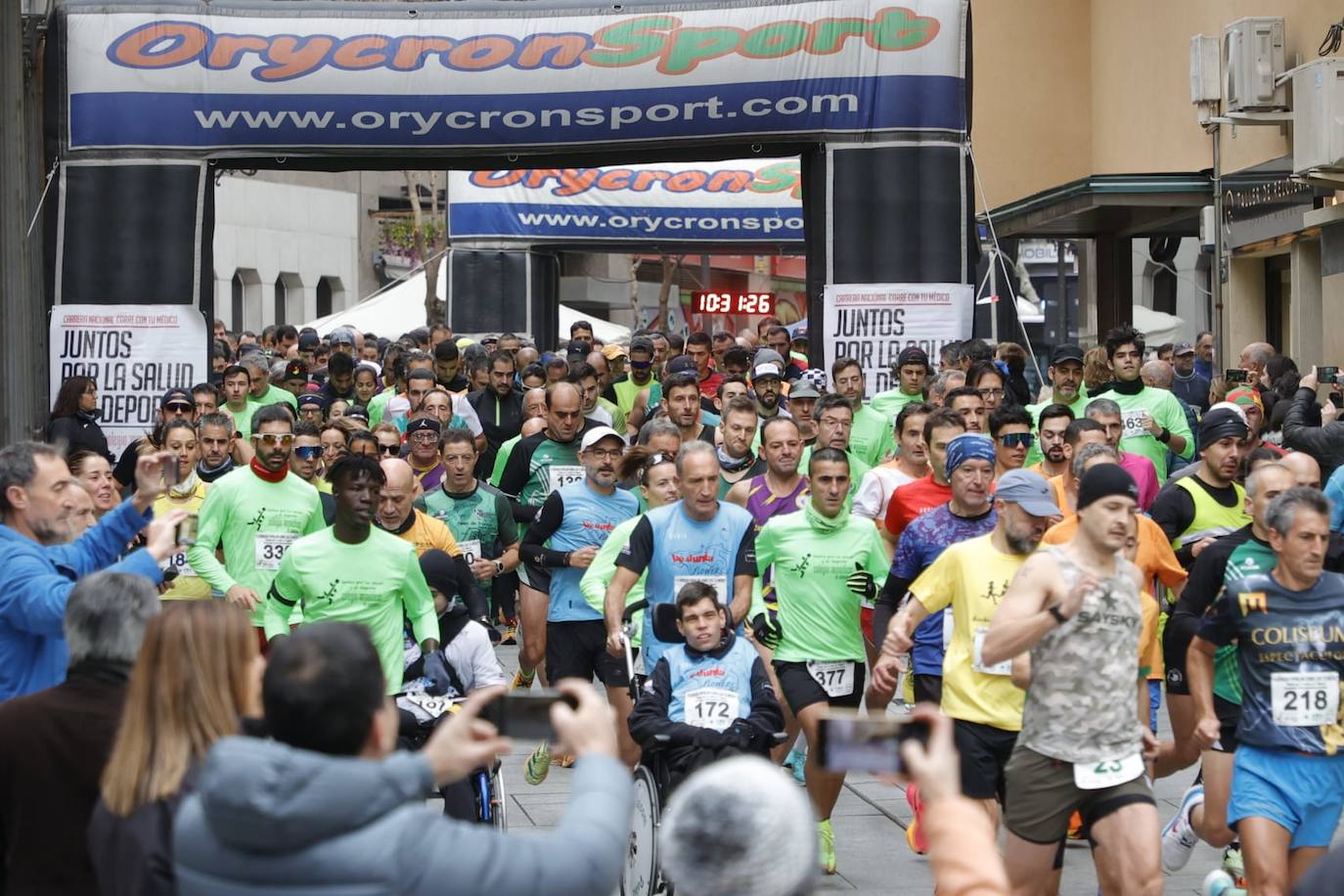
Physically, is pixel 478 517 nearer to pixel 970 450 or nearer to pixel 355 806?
pixel 970 450

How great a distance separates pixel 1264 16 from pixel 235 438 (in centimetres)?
1140

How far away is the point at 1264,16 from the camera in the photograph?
19062 millimetres

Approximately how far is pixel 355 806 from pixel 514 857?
246 millimetres

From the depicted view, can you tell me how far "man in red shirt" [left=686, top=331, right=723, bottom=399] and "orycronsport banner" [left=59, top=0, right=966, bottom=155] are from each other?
2.69m

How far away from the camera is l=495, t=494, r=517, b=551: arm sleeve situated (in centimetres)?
1073

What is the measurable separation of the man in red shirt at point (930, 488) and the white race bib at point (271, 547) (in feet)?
9.07

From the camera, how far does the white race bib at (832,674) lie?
8250 millimetres

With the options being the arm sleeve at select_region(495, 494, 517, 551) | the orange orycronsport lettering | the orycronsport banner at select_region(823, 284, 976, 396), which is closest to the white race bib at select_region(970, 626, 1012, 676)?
the arm sleeve at select_region(495, 494, 517, 551)

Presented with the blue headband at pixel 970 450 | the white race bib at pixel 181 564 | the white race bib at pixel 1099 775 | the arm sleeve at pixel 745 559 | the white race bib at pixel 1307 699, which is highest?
the blue headband at pixel 970 450

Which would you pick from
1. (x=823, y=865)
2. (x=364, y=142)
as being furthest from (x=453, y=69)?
(x=823, y=865)

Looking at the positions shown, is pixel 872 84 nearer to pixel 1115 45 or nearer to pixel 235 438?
pixel 235 438

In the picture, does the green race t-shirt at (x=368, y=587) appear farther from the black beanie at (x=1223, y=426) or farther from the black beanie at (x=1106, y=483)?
the black beanie at (x=1223, y=426)

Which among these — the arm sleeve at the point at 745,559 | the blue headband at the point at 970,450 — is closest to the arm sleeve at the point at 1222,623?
the blue headband at the point at 970,450

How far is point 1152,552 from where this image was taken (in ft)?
25.7
